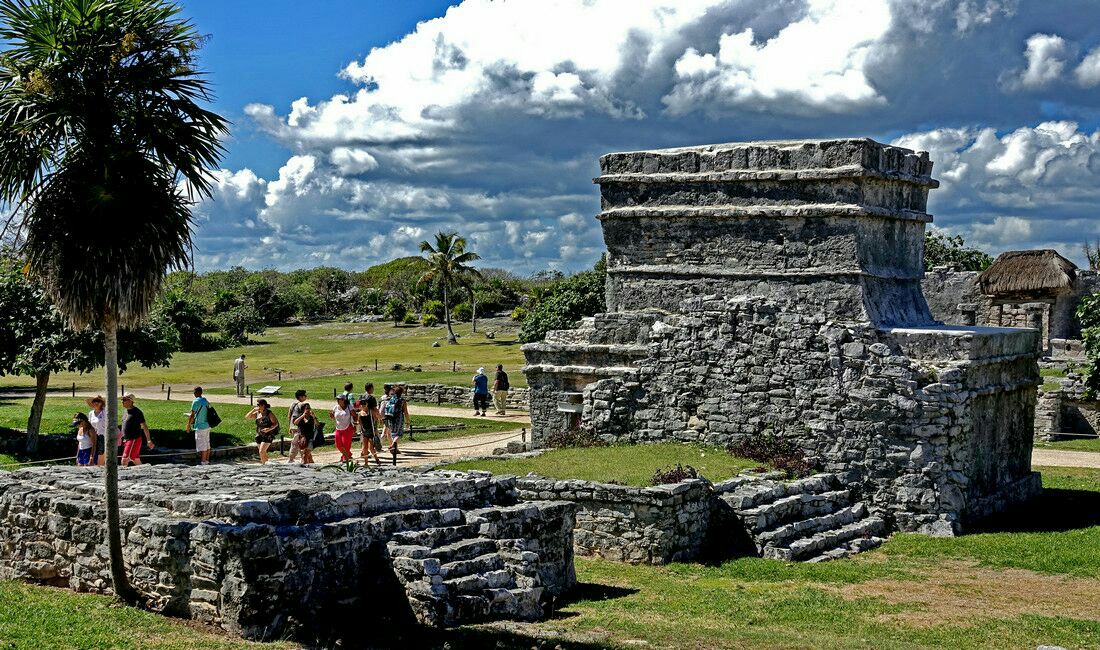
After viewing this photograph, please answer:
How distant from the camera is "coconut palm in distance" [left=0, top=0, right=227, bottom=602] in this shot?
1138 centimetres

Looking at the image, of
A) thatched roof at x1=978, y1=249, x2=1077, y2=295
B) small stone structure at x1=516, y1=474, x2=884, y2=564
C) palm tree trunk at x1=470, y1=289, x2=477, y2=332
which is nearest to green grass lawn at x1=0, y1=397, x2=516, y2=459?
small stone structure at x1=516, y1=474, x2=884, y2=564

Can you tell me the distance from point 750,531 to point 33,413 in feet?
54.2

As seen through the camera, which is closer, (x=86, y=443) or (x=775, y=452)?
(x=86, y=443)

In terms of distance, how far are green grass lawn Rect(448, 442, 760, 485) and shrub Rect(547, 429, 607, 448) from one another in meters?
0.75

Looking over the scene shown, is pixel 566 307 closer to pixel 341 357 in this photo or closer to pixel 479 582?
pixel 341 357

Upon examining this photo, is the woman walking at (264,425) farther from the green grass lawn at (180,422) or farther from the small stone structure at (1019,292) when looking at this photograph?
the small stone structure at (1019,292)

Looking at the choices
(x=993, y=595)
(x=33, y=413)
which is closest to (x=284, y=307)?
(x=33, y=413)

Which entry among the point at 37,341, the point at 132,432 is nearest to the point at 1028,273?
the point at 37,341

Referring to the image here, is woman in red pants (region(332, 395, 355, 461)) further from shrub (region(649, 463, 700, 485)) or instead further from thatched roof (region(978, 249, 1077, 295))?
thatched roof (region(978, 249, 1077, 295))

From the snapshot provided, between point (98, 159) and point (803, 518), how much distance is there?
37.4 feet

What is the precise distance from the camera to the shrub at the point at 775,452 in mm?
19531

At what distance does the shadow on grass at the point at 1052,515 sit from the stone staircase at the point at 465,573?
31.4 feet

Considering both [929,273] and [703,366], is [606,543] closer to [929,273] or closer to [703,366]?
[703,366]

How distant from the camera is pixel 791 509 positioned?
1792 cm
